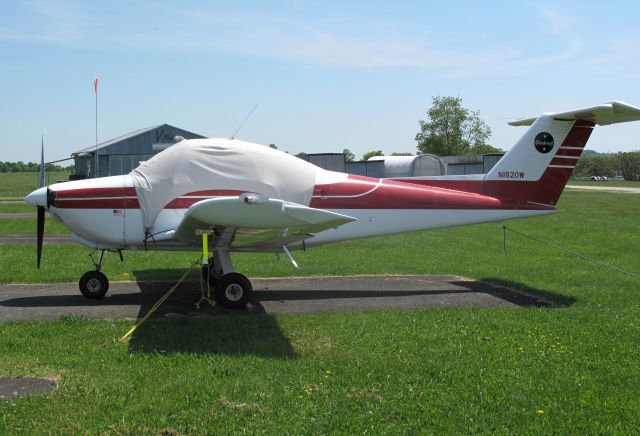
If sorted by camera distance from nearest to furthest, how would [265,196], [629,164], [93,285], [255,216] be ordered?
1. [255,216]
2. [265,196]
3. [93,285]
4. [629,164]

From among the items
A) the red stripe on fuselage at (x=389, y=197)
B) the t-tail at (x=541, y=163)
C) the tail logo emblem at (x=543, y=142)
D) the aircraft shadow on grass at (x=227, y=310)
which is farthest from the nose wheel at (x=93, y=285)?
the tail logo emblem at (x=543, y=142)

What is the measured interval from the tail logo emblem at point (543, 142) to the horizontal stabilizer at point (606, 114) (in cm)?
37

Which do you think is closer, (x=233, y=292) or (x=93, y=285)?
(x=233, y=292)

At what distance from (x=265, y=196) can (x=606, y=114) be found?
6323 mm

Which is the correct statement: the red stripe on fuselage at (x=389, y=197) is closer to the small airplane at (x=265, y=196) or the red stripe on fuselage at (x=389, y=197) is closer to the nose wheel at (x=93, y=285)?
the small airplane at (x=265, y=196)

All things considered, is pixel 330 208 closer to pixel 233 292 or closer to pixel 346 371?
pixel 233 292

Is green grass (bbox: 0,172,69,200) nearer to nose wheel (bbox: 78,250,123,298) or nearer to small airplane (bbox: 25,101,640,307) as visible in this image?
nose wheel (bbox: 78,250,123,298)

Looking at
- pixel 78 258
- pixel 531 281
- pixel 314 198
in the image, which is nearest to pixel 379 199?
pixel 314 198

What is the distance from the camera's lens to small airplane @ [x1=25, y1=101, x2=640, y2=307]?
30.2 feet

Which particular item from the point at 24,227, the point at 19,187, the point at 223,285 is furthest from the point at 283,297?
the point at 19,187

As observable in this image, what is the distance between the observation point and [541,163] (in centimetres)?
1134

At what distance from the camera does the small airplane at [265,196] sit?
9203mm

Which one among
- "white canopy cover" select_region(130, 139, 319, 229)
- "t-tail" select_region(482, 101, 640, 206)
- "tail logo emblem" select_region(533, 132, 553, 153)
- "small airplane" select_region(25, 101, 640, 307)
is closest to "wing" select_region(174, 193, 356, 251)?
"small airplane" select_region(25, 101, 640, 307)

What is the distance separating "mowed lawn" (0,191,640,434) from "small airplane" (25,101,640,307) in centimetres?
140
